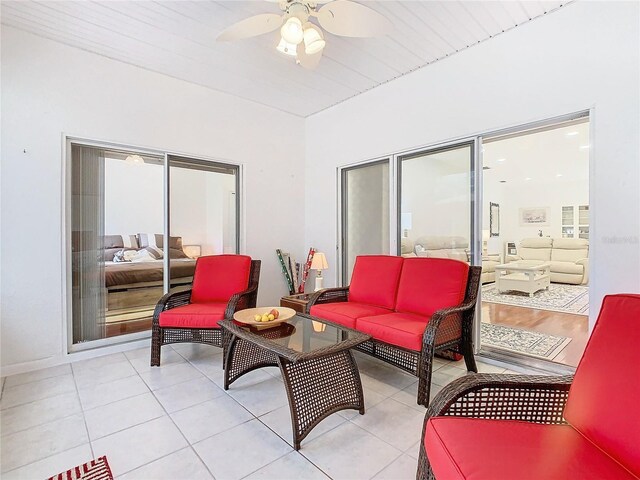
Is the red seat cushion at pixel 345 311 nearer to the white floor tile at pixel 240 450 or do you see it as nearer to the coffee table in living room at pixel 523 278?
the white floor tile at pixel 240 450

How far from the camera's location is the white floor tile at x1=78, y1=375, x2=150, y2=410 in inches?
85.9

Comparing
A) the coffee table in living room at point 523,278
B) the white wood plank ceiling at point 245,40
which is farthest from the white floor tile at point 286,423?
the coffee table in living room at point 523,278

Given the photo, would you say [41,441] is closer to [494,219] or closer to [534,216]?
[494,219]

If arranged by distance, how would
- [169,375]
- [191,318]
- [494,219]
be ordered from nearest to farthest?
[169,375]
[191,318]
[494,219]

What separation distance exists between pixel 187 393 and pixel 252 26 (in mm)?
2612

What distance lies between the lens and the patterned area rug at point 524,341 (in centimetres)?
296

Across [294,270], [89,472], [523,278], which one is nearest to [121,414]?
[89,472]

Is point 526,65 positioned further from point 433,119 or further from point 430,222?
point 430,222

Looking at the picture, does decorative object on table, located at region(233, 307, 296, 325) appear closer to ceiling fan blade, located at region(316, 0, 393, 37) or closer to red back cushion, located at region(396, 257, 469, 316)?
red back cushion, located at region(396, 257, 469, 316)

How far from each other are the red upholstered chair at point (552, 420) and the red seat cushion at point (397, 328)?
89cm

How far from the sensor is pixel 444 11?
2.44 metres

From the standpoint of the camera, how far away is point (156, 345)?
2.76m

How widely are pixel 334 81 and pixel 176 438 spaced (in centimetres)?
365

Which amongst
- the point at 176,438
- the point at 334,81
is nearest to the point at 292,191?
the point at 334,81
